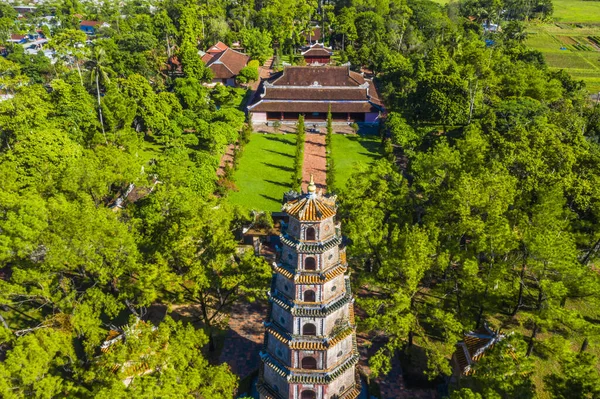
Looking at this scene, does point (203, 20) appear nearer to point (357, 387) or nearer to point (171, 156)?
point (171, 156)

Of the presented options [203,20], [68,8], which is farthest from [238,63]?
[68,8]

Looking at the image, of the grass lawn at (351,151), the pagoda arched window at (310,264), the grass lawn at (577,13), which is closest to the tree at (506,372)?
the pagoda arched window at (310,264)

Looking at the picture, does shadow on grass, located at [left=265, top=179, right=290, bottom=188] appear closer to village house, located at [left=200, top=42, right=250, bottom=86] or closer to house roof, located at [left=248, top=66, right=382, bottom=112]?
house roof, located at [left=248, top=66, right=382, bottom=112]

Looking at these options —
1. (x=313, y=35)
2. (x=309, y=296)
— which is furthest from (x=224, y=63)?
(x=309, y=296)

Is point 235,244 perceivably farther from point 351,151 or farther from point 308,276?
point 351,151

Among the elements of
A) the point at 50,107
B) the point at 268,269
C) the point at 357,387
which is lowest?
the point at 357,387

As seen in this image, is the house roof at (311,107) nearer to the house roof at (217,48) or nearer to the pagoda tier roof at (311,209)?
the house roof at (217,48)

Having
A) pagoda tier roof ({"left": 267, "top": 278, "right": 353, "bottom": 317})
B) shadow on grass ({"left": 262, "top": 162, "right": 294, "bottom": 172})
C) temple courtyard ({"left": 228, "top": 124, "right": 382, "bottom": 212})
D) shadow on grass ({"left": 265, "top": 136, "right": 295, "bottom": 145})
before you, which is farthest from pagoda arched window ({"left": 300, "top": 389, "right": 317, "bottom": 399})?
shadow on grass ({"left": 265, "top": 136, "right": 295, "bottom": 145})

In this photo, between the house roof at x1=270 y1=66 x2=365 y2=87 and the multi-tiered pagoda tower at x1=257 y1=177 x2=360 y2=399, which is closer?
the multi-tiered pagoda tower at x1=257 y1=177 x2=360 y2=399
